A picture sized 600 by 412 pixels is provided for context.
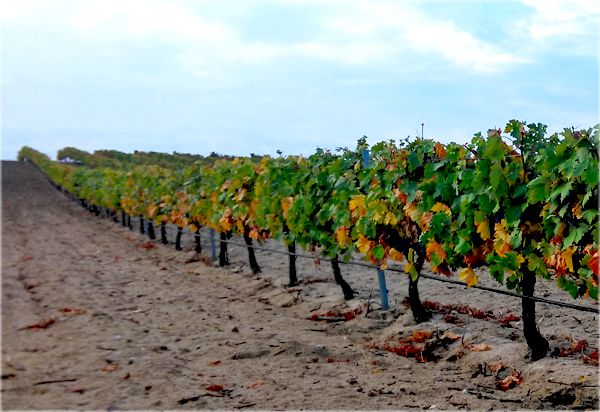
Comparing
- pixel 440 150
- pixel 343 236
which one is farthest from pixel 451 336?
pixel 343 236

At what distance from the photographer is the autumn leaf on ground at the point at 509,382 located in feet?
18.6

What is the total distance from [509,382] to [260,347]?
2.53 m

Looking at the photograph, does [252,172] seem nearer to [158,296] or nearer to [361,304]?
[158,296]

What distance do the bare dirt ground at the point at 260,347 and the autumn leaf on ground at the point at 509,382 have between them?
0.09 ft

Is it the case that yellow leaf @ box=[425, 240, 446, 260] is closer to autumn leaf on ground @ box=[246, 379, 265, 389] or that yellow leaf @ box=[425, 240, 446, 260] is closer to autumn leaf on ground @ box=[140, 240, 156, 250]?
autumn leaf on ground @ box=[246, 379, 265, 389]

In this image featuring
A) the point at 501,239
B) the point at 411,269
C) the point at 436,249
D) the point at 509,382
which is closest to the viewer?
the point at 509,382

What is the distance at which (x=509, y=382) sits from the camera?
570 centimetres

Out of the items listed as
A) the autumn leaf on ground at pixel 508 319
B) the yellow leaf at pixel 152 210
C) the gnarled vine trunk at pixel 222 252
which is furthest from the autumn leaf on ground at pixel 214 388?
the yellow leaf at pixel 152 210

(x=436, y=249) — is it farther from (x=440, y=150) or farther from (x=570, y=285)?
(x=570, y=285)

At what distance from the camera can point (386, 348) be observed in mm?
7000

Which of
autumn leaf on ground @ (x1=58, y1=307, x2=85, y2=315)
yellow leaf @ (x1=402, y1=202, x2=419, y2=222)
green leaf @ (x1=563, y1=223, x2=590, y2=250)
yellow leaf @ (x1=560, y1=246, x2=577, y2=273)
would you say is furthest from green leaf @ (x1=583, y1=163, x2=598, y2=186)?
autumn leaf on ground @ (x1=58, y1=307, x2=85, y2=315)

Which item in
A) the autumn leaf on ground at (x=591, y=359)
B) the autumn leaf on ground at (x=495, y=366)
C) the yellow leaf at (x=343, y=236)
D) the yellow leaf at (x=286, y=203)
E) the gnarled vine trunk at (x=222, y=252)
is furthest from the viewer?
the gnarled vine trunk at (x=222, y=252)

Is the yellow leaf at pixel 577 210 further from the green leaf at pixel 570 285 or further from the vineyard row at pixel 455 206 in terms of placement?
the green leaf at pixel 570 285

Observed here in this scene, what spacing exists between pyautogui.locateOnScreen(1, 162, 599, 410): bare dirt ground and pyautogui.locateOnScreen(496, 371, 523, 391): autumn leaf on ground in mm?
27
